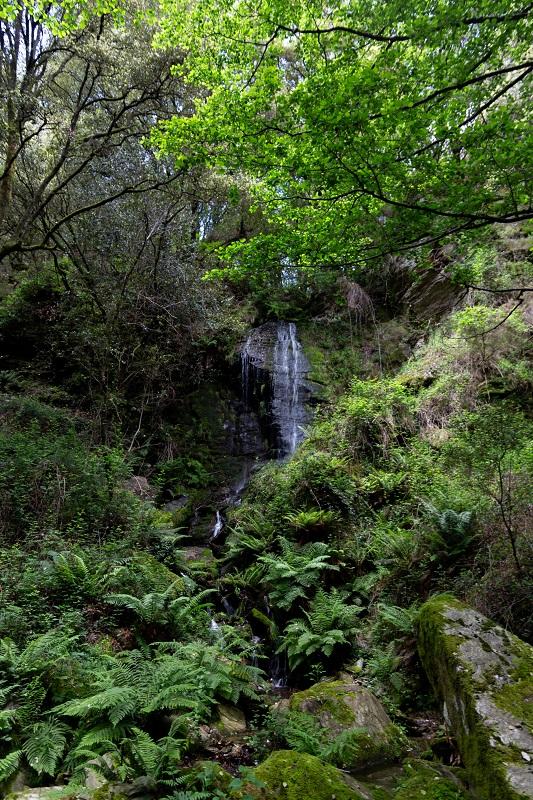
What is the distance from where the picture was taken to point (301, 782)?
121 inches

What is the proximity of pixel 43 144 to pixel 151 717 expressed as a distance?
15659 millimetres

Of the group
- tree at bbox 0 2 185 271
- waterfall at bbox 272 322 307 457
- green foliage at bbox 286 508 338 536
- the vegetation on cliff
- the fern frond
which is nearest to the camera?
the fern frond

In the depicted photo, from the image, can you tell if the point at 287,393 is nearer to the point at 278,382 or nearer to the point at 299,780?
the point at 278,382

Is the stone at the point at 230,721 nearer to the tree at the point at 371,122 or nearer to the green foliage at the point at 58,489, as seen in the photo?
the green foliage at the point at 58,489

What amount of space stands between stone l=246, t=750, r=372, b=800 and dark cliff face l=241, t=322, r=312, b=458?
10.8m

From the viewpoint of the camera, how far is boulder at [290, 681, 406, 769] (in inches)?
160

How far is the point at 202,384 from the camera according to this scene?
1652 cm

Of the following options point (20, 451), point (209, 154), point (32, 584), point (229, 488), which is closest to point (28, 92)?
point (209, 154)

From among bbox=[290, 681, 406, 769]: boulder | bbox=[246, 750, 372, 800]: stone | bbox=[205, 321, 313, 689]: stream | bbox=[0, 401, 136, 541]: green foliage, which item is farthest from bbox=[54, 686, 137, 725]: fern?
bbox=[205, 321, 313, 689]: stream

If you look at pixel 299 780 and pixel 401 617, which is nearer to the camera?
pixel 299 780

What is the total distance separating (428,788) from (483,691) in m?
0.92

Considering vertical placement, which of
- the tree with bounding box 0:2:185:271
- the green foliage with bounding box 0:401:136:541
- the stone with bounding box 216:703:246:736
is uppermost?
the tree with bounding box 0:2:185:271

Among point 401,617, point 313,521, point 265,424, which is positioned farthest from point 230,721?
point 265,424

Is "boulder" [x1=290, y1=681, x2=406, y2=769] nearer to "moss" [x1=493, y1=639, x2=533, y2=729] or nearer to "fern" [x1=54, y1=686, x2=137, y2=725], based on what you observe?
→ "moss" [x1=493, y1=639, x2=533, y2=729]
